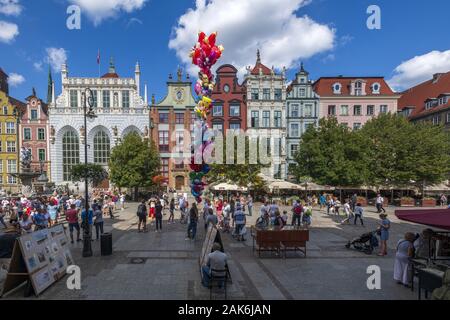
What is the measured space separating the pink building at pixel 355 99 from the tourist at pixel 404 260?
122ft

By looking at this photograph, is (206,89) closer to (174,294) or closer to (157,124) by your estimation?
(174,294)

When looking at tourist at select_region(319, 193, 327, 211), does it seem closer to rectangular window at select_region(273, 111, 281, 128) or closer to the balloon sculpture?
the balloon sculpture

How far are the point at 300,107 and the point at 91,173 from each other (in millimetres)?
33268

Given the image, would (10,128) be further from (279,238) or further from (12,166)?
(279,238)

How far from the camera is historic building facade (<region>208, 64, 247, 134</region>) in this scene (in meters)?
41.0

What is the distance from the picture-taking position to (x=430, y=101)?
142ft

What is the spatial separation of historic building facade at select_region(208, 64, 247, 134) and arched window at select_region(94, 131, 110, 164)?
686 inches

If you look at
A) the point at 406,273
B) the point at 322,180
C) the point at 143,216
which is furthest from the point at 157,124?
the point at 406,273

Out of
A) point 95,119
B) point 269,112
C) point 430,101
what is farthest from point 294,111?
point 95,119

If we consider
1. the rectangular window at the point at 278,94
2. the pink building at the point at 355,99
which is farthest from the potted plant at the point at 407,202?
the rectangular window at the point at 278,94

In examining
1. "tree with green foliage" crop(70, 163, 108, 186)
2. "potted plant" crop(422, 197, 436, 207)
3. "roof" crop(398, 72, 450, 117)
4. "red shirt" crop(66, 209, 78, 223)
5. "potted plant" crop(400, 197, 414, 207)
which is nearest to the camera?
"red shirt" crop(66, 209, 78, 223)

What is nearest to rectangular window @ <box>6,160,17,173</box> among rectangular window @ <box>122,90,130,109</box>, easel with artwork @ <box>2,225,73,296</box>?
rectangular window @ <box>122,90,130,109</box>
